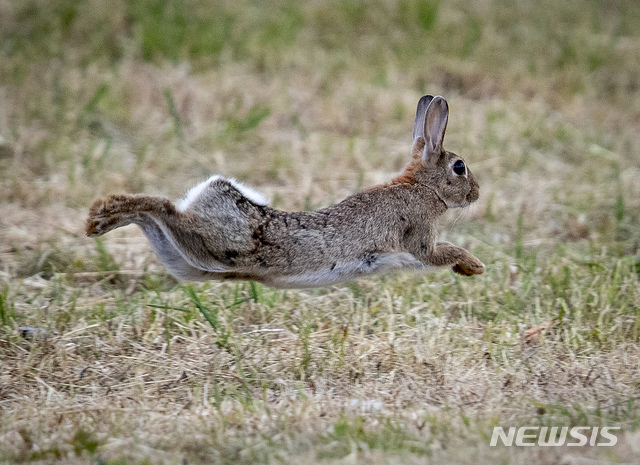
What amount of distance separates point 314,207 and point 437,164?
1.33m

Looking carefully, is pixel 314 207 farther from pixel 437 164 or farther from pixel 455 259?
pixel 455 259

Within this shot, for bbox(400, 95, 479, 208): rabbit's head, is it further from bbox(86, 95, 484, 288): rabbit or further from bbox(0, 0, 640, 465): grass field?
bbox(0, 0, 640, 465): grass field

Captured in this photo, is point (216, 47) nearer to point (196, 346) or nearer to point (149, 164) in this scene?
point (149, 164)

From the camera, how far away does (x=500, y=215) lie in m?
5.97

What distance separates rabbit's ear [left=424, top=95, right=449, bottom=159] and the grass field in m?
0.62

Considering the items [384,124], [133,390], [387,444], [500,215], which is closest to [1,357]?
Answer: [133,390]

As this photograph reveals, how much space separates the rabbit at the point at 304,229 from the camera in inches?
143

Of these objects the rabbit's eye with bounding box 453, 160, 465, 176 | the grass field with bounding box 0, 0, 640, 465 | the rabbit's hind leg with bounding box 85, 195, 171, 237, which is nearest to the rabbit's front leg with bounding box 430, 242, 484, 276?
the grass field with bounding box 0, 0, 640, 465

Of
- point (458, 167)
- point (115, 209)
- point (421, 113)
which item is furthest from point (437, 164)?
point (115, 209)

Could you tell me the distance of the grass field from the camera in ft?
11.2

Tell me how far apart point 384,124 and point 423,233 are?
10.8 ft

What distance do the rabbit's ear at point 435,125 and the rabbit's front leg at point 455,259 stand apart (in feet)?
1.69

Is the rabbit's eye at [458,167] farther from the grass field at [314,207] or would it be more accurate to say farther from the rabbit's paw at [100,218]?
the rabbit's paw at [100,218]

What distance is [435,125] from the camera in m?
4.39
